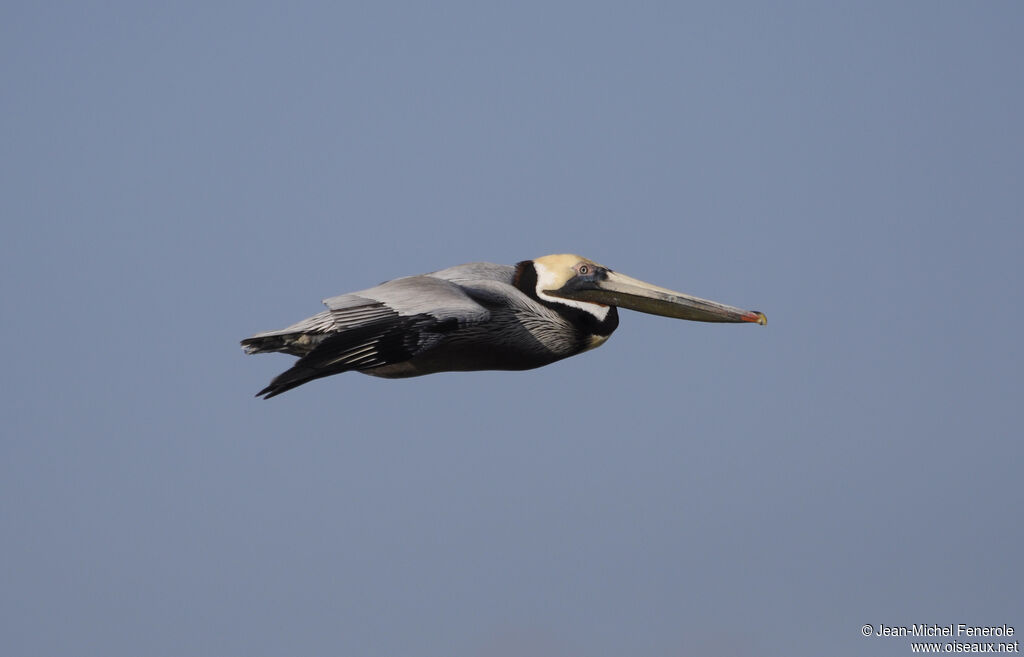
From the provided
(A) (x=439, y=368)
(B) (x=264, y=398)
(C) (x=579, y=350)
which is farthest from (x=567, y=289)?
(B) (x=264, y=398)

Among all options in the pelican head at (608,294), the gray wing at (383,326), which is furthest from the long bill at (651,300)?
the gray wing at (383,326)

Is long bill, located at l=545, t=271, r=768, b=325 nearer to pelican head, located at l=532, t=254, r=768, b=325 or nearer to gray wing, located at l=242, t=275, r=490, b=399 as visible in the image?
pelican head, located at l=532, t=254, r=768, b=325

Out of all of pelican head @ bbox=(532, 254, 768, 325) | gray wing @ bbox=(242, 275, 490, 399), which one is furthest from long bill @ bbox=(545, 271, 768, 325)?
gray wing @ bbox=(242, 275, 490, 399)

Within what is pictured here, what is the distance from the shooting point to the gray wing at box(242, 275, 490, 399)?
11125mm

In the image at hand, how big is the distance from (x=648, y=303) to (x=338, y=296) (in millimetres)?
2795

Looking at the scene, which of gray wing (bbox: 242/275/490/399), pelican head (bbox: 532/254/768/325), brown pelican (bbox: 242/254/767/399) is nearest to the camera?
gray wing (bbox: 242/275/490/399)

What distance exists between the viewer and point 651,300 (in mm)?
13078

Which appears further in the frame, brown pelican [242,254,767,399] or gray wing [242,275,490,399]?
brown pelican [242,254,767,399]

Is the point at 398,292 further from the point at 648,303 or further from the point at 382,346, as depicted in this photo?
the point at 648,303

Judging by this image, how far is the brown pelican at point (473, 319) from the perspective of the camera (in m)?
11.3

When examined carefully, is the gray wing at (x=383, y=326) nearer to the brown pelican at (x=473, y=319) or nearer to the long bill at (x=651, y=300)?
the brown pelican at (x=473, y=319)

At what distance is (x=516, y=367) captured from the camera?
1257 centimetres

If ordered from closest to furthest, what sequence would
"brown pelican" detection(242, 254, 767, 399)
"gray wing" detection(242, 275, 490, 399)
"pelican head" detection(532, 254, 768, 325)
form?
"gray wing" detection(242, 275, 490, 399) < "brown pelican" detection(242, 254, 767, 399) < "pelican head" detection(532, 254, 768, 325)

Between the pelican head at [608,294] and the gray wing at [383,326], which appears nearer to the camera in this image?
the gray wing at [383,326]
